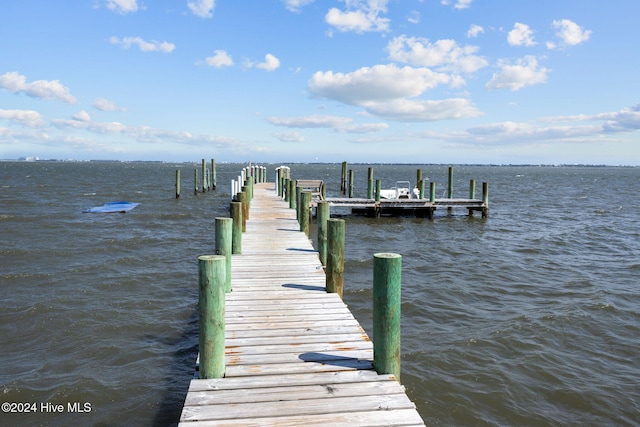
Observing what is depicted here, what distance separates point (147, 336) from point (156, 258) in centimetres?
656

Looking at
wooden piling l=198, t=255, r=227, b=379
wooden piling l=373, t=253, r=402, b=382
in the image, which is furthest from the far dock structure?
wooden piling l=198, t=255, r=227, b=379

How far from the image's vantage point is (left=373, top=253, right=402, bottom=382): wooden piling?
4254 mm

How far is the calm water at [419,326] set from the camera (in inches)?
236

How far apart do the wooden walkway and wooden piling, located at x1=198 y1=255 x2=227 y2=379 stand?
0.13m

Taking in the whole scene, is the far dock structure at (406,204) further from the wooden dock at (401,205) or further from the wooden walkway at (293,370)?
the wooden walkway at (293,370)

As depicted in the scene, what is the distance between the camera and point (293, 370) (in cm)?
425

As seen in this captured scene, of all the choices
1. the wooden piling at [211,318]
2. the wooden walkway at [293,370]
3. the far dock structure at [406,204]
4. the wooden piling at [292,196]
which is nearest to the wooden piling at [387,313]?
the wooden walkway at [293,370]

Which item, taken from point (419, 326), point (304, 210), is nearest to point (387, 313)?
point (419, 326)

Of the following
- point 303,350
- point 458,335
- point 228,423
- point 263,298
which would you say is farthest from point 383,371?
point 458,335

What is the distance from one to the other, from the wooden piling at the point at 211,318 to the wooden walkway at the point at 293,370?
0.13 meters

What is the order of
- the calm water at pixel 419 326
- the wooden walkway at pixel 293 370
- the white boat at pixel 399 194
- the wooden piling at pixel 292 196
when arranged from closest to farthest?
the wooden walkway at pixel 293 370 < the calm water at pixel 419 326 < the wooden piling at pixel 292 196 < the white boat at pixel 399 194

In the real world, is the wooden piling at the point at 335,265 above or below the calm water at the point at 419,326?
above

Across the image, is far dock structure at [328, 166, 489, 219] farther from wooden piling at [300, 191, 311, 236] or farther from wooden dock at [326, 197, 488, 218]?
wooden piling at [300, 191, 311, 236]

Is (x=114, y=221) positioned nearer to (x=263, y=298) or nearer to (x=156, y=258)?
(x=156, y=258)
